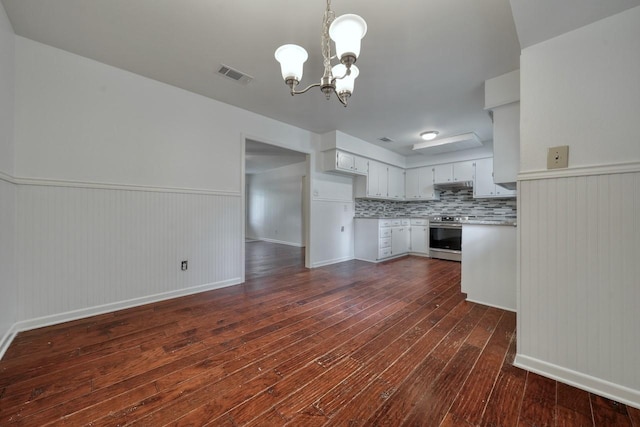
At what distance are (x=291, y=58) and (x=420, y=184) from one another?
5092mm

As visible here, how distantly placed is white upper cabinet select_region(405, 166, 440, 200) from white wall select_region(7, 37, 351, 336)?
4.33 meters

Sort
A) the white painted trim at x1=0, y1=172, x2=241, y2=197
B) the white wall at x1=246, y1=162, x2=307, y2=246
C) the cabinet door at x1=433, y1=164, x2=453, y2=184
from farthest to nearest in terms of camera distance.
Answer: the white wall at x1=246, y1=162, x2=307, y2=246 < the cabinet door at x1=433, y1=164, x2=453, y2=184 < the white painted trim at x1=0, y1=172, x2=241, y2=197

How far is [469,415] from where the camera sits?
121 centimetres

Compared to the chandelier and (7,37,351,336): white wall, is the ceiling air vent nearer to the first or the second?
(7,37,351,336): white wall

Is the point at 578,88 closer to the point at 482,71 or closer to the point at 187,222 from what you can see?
the point at 482,71

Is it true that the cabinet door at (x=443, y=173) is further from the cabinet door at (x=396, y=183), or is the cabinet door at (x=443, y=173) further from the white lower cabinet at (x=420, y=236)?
the white lower cabinet at (x=420, y=236)

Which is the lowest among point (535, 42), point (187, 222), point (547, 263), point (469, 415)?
point (469, 415)

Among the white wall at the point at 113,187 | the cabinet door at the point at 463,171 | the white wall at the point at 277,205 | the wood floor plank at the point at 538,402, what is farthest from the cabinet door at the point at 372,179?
the wood floor plank at the point at 538,402

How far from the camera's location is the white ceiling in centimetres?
167

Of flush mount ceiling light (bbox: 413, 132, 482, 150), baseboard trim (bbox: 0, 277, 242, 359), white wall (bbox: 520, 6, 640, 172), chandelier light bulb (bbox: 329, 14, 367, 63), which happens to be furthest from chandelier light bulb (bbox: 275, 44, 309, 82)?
flush mount ceiling light (bbox: 413, 132, 482, 150)

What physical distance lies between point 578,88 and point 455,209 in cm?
459

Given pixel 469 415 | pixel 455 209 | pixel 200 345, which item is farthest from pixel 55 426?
pixel 455 209

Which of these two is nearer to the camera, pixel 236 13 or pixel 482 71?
pixel 236 13

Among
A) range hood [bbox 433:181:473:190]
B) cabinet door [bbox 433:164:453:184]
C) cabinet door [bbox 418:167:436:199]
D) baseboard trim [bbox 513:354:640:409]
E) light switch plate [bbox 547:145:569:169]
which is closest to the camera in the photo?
baseboard trim [bbox 513:354:640:409]
